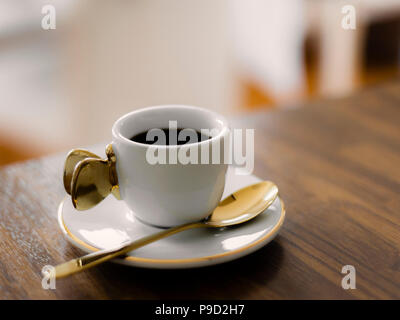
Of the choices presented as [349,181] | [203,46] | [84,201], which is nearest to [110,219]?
[84,201]

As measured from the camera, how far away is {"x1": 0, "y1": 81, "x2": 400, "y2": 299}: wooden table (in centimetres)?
43

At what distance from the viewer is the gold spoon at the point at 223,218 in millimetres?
417

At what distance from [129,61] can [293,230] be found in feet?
4.48

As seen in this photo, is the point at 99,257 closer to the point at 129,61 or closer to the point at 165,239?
the point at 165,239

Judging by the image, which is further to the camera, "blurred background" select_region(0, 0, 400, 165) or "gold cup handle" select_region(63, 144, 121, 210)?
"blurred background" select_region(0, 0, 400, 165)

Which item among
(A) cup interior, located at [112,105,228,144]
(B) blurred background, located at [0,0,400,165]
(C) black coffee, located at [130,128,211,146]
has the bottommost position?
(B) blurred background, located at [0,0,400,165]

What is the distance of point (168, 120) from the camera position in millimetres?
539

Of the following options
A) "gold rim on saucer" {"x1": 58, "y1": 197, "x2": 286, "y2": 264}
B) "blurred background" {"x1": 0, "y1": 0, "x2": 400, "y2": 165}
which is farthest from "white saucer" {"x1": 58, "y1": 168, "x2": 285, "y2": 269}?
"blurred background" {"x1": 0, "y1": 0, "x2": 400, "y2": 165}

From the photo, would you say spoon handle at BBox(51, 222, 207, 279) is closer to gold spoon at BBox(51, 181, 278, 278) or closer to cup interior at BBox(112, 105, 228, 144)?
gold spoon at BBox(51, 181, 278, 278)

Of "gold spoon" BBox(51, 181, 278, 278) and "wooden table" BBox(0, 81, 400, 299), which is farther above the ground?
"gold spoon" BBox(51, 181, 278, 278)

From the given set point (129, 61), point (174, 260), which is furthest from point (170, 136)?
point (129, 61)
